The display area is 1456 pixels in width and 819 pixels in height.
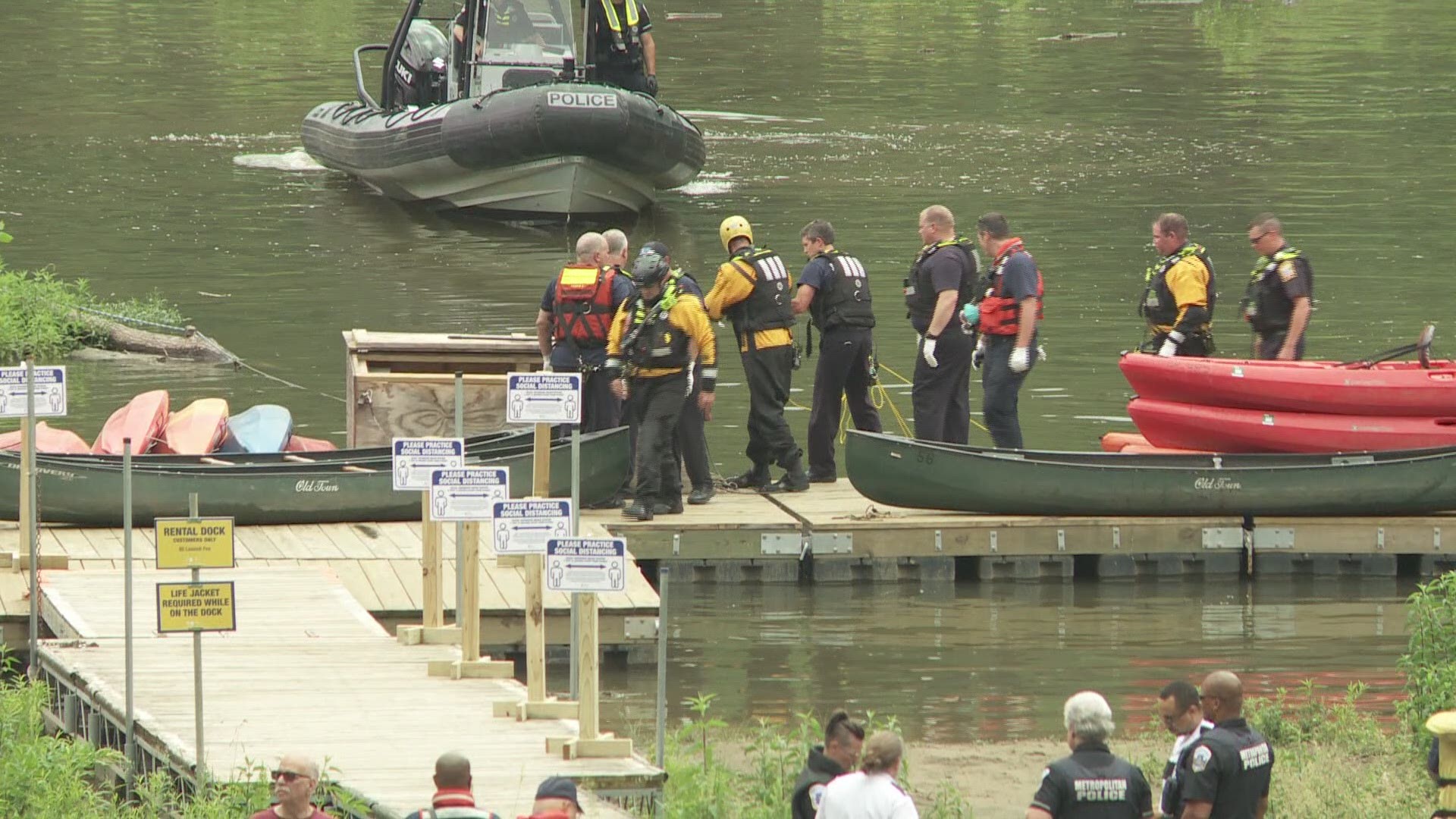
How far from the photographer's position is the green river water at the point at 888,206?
11625 mm

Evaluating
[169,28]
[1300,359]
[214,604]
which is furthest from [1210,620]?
[169,28]

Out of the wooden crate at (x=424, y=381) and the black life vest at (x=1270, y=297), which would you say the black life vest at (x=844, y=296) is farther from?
the black life vest at (x=1270, y=297)

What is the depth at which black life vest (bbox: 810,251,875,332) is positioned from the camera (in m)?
12.8

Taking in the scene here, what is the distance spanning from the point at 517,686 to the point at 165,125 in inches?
989

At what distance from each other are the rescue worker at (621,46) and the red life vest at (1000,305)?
12428 mm

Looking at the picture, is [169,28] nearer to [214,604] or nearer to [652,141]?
[652,141]

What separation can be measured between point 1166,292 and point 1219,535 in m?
1.33

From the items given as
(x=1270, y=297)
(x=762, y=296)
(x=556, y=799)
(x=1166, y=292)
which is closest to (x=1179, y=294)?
(x=1166, y=292)

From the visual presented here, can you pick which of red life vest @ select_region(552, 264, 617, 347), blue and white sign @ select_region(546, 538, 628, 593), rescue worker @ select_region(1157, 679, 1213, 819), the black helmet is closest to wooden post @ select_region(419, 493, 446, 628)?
blue and white sign @ select_region(546, 538, 628, 593)

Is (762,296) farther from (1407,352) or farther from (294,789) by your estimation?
(294,789)

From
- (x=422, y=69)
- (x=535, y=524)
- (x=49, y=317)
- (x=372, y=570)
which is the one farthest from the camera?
(x=422, y=69)

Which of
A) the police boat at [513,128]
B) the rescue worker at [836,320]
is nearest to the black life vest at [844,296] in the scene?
the rescue worker at [836,320]

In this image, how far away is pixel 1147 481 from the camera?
1254 centimetres

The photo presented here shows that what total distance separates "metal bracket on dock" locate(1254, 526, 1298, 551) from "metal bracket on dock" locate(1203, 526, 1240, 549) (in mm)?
97
